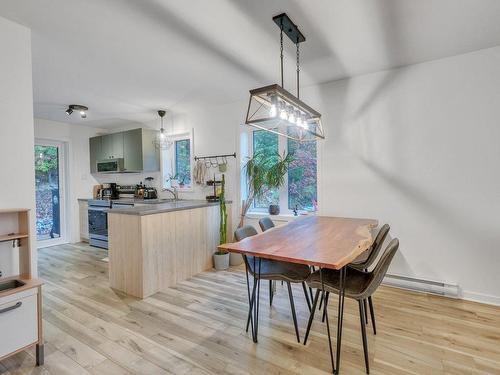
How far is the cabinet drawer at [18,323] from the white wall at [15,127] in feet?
1.23

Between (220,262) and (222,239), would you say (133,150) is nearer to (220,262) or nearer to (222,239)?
(222,239)

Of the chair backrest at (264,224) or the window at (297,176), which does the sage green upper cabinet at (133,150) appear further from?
the chair backrest at (264,224)

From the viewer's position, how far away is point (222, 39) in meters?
2.30

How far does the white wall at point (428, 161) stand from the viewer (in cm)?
262

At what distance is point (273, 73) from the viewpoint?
3.06 m

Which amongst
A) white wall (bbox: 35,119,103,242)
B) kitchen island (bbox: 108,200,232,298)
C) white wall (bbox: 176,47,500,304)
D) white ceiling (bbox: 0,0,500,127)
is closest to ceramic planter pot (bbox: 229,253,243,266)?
kitchen island (bbox: 108,200,232,298)

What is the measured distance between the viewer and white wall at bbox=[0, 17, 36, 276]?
1971 mm

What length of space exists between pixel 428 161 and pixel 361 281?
69.1 inches

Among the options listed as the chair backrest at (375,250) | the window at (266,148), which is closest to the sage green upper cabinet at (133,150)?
the window at (266,148)

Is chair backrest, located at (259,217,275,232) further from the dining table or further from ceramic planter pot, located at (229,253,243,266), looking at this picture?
ceramic planter pot, located at (229,253,243,266)

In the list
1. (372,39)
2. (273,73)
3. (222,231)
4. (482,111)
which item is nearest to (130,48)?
(273,73)

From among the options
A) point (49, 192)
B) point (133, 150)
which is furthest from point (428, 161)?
point (49, 192)

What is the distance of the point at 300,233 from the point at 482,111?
87.2 inches

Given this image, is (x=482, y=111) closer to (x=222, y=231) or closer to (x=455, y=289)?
(x=455, y=289)
